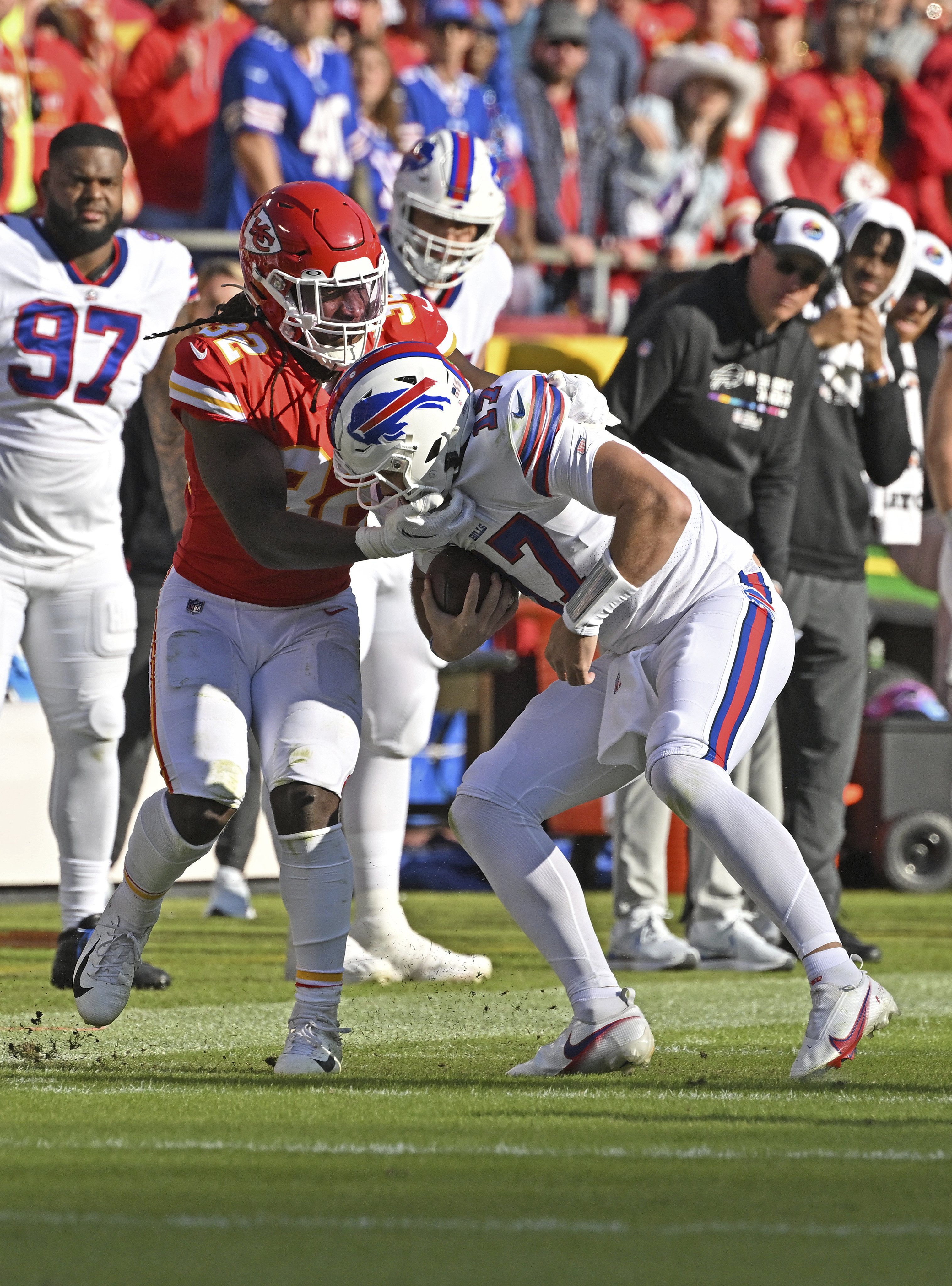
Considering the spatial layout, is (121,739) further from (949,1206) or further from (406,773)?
(949,1206)

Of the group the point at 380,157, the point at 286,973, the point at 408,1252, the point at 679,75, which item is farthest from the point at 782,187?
the point at 408,1252

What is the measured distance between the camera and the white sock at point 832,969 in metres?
3.87

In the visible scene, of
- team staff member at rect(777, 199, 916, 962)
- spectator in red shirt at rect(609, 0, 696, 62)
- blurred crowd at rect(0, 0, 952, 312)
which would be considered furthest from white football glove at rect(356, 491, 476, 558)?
spectator in red shirt at rect(609, 0, 696, 62)

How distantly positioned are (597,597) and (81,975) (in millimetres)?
1456

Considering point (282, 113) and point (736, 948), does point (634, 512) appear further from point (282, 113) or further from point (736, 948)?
point (282, 113)

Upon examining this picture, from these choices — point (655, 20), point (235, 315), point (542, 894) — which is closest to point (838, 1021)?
point (542, 894)

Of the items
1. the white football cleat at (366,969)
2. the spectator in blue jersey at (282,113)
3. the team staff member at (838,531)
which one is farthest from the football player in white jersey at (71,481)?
the spectator in blue jersey at (282,113)

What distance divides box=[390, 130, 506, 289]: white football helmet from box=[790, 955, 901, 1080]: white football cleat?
277 centimetres

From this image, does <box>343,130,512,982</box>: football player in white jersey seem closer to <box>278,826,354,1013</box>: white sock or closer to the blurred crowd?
<box>278,826,354,1013</box>: white sock

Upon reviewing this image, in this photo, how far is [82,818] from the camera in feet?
19.0

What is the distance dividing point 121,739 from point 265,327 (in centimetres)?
292

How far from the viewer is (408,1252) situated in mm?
2516

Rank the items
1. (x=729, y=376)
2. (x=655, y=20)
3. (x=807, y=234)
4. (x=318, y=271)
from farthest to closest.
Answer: (x=655, y=20) < (x=729, y=376) < (x=807, y=234) < (x=318, y=271)

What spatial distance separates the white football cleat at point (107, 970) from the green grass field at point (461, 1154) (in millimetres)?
123
